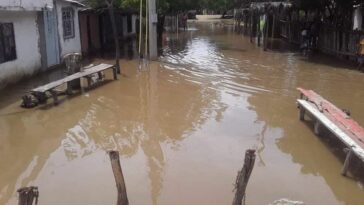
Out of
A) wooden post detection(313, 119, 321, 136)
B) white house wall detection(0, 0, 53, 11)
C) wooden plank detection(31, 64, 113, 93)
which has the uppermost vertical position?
white house wall detection(0, 0, 53, 11)

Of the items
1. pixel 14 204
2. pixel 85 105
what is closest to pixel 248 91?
pixel 85 105

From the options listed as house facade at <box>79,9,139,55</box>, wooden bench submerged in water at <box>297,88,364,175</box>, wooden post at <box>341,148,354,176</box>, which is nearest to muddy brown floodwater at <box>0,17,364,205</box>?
wooden post at <box>341,148,354,176</box>

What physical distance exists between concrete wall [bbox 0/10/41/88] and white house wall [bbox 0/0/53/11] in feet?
1.29

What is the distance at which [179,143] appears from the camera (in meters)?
8.48

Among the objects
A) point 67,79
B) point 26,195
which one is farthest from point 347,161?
point 67,79

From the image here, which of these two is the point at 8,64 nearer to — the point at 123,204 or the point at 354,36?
the point at 123,204

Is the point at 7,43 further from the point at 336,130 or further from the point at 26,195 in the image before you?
the point at 26,195

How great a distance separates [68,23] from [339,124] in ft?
45.1

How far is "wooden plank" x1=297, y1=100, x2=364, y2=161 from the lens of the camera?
21.9 feet

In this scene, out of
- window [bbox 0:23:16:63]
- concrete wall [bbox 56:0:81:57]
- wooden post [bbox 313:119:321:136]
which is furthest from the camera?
concrete wall [bbox 56:0:81:57]

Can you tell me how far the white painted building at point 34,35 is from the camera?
43.4ft

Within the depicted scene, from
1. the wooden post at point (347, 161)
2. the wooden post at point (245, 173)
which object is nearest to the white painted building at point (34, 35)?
the wooden post at point (347, 161)

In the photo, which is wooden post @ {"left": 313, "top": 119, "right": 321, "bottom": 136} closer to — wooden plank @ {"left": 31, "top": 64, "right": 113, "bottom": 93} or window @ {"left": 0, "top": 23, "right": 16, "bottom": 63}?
wooden plank @ {"left": 31, "top": 64, "right": 113, "bottom": 93}

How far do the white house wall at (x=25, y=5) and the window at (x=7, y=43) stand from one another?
68 cm
